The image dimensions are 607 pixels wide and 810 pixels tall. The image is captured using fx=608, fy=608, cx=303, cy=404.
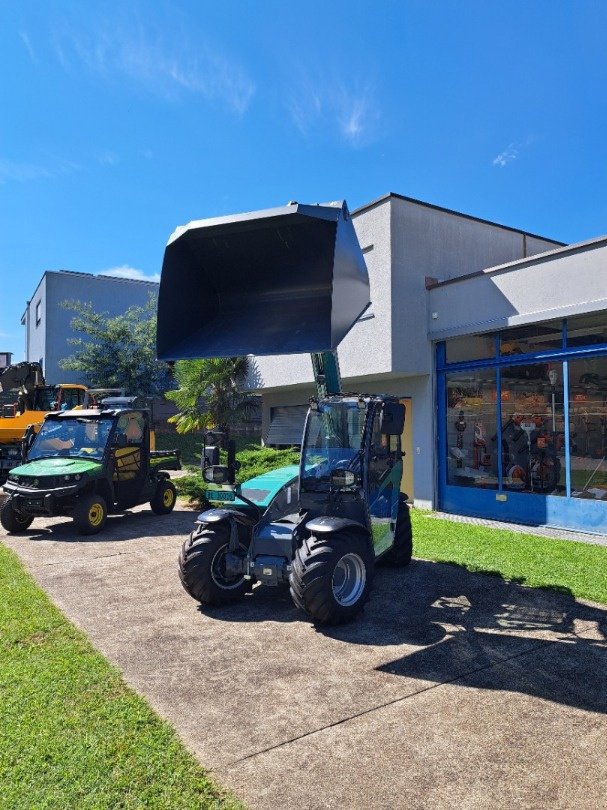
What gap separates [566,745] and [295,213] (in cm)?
442

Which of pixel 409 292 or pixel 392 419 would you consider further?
pixel 409 292

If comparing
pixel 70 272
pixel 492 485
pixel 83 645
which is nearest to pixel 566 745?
pixel 83 645

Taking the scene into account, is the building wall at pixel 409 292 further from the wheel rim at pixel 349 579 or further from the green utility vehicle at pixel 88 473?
the wheel rim at pixel 349 579

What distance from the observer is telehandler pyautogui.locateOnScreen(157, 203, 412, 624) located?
18.3ft

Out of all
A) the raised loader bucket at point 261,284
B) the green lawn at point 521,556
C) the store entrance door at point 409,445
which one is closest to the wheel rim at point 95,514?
the raised loader bucket at point 261,284

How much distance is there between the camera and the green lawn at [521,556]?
6977 mm

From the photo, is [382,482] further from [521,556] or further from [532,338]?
[532,338]

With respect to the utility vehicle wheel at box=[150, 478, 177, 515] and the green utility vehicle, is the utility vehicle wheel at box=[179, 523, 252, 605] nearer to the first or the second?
the green utility vehicle

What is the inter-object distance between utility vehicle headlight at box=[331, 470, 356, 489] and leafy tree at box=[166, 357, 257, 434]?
Result: 10.9 m

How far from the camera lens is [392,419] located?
21.0 feet

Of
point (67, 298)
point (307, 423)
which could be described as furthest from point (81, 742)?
point (67, 298)

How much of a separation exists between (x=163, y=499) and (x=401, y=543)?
605 centimetres

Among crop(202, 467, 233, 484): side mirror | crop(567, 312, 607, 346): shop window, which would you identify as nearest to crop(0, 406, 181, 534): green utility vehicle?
crop(202, 467, 233, 484): side mirror

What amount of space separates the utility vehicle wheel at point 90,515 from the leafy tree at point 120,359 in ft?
55.0
